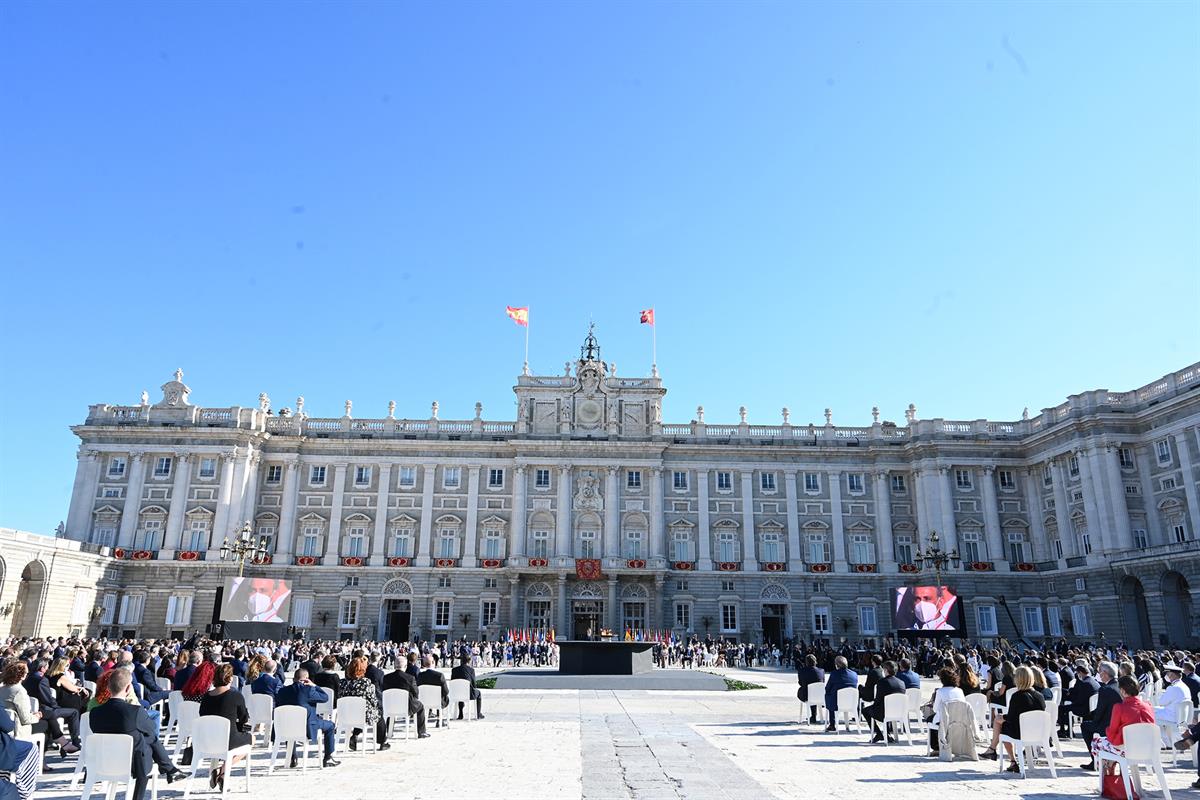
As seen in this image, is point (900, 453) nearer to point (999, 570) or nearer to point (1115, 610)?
point (999, 570)

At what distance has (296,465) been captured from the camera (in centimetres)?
5691

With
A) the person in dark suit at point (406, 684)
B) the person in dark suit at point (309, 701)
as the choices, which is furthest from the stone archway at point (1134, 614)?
the person in dark suit at point (309, 701)

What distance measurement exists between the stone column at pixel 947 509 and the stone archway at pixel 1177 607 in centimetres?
1223

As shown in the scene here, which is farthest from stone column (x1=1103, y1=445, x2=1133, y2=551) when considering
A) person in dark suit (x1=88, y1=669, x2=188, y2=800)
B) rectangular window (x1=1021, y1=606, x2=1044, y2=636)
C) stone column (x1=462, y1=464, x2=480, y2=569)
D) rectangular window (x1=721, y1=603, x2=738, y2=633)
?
person in dark suit (x1=88, y1=669, x2=188, y2=800)

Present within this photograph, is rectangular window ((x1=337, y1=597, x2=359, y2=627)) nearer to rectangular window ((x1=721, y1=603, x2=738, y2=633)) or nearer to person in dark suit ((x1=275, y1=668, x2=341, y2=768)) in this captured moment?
rectangular window ((x1=721, y1=603, x2=738, y2=633))

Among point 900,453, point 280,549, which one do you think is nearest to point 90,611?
A: point 280,549

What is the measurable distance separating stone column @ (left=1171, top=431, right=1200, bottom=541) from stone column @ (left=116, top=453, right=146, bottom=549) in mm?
61635

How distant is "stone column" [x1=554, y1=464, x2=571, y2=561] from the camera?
55.0 meters

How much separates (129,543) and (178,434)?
7.47m

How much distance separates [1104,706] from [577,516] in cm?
4458

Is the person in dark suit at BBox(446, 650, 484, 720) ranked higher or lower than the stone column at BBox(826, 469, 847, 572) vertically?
lower

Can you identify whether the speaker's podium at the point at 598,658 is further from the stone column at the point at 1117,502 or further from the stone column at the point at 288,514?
the stone column at the point at 1117,502

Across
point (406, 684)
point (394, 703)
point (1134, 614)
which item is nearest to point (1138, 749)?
point (394, 703)

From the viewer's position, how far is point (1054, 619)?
170 feet
